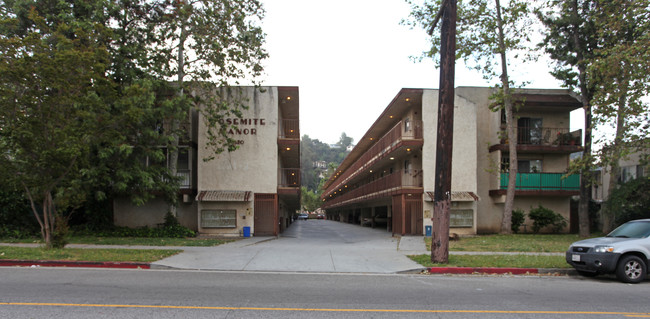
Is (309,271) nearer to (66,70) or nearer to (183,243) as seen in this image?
(183,243)

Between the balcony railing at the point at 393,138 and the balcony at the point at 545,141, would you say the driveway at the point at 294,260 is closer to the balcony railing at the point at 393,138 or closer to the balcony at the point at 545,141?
the balcony railing at the point at 393,138

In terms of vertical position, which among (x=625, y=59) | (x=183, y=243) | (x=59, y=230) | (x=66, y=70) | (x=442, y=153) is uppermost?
(x=625, y=59)

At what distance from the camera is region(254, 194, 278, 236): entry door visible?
73.9ft

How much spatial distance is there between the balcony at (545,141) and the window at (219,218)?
52.2 feet

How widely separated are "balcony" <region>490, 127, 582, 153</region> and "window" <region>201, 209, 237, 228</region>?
1590 cm

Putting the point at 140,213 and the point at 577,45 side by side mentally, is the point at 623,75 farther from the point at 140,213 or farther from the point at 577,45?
the point at 140,213

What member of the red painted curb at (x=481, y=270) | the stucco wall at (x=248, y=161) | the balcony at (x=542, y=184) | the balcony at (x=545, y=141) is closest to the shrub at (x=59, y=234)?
the stucco wall at (x=248, y=161)

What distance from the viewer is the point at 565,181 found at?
2498 cm

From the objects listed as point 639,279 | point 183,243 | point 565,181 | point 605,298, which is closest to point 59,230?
point 183,243

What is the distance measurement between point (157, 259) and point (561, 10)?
944 inches

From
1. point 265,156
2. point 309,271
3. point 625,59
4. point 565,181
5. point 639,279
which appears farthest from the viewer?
point 565,181

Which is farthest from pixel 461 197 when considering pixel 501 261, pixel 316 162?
pixel 316 162

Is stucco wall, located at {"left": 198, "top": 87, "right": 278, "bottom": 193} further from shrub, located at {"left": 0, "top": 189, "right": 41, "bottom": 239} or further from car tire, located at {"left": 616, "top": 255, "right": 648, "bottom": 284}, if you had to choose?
car tire, located at {"left": 616, "top": 255, "right": 648, "bottom": 284}

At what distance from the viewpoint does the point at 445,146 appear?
38.2ft
